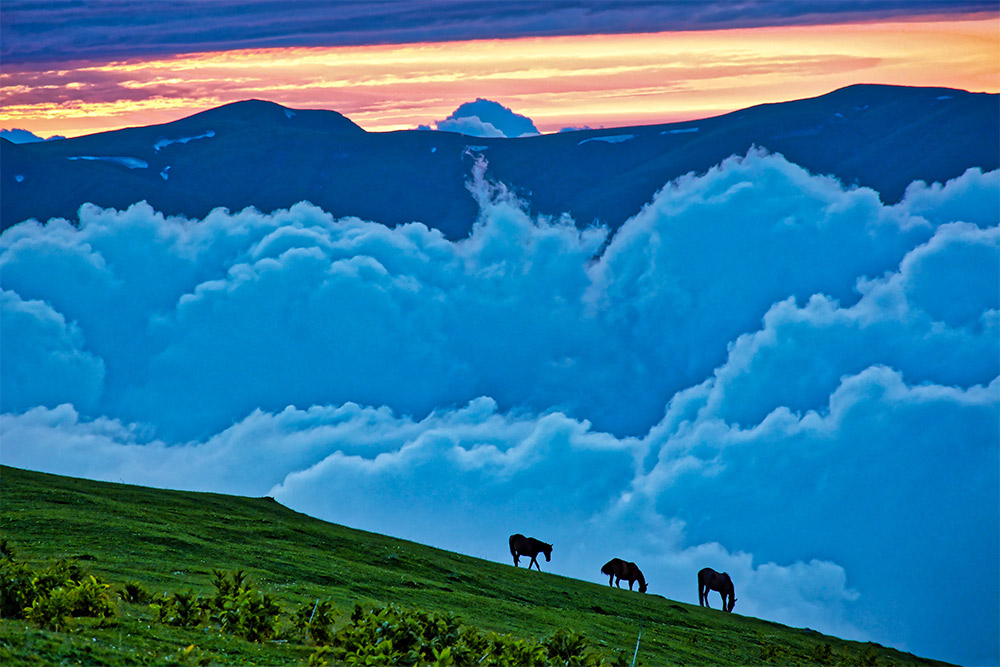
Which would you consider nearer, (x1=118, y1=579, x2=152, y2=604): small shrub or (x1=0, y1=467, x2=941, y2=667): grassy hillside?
(x1=0, y1=467, x2=941, y2=667): grassy hillside

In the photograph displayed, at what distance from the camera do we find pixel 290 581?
3591cm

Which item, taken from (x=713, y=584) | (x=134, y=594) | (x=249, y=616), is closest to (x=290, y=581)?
(x=134, y=594)

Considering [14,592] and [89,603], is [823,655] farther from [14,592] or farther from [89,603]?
[14,592]

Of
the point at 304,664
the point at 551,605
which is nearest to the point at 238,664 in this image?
the point at 304,664

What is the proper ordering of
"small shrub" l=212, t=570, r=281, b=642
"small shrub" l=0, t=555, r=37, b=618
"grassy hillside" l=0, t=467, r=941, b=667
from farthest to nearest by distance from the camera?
1. "small shrub" l=212, t=570, r=281, b=642
2. "grassy hillside" l=0, t=467, r=941, b=667
3. "small shrub" l=0, t=555, r=37, b=618

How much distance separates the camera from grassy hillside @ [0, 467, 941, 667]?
885 inches

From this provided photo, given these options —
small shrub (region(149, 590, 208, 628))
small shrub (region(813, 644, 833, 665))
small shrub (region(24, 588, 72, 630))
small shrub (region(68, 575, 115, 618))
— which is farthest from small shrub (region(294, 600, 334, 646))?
small shrub (region(813, 644, 833, 665))

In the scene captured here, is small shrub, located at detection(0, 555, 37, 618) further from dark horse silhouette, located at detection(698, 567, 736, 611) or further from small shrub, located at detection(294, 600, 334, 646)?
dark horse silhouette, located at detection(698, 567, 736, 611)

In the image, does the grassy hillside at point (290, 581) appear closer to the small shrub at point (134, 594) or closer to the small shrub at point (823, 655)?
the small shrub at point (823, 655)

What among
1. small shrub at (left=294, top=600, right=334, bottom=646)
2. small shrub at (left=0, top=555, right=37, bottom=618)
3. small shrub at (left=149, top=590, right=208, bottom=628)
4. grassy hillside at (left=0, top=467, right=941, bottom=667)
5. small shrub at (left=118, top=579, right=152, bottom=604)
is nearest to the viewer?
small shrub at (left=0, top=555, right=37, bottom=618)

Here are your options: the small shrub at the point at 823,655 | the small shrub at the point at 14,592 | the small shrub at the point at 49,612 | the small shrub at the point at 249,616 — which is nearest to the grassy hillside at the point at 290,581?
the small shrub at the point at 823,655

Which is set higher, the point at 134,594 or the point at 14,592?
the point at 134,594

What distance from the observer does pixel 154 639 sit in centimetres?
2150

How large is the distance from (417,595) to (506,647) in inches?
601
